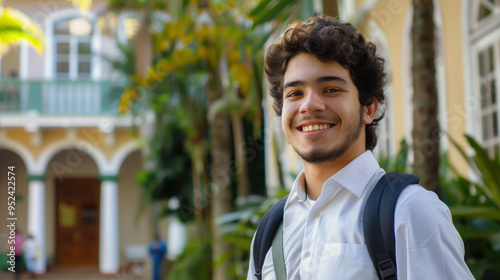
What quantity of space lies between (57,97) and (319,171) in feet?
71.6

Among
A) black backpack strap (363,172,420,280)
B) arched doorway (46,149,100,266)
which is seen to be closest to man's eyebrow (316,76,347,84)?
black backpack strap (363,172,420,280)

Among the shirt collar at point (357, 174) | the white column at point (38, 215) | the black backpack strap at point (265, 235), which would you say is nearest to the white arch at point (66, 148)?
the white column at point (38, 215)

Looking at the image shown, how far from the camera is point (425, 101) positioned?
12.9 feet

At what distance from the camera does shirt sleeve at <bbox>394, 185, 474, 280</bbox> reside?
1.38 m

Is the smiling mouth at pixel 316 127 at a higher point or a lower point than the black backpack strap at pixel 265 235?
higher

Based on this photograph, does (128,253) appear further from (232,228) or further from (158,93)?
(232,228)

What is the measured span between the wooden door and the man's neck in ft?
81.5

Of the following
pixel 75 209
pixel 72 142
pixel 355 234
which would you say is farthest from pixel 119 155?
pixel 355 234

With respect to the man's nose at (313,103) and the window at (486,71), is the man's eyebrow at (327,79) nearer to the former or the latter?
the man's nose at (313,103)

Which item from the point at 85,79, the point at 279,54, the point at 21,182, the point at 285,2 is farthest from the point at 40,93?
the point at 279,54

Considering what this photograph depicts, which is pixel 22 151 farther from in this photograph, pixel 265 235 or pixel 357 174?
pixel 357 174

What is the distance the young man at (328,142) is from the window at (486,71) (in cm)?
508

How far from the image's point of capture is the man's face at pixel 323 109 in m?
1.64

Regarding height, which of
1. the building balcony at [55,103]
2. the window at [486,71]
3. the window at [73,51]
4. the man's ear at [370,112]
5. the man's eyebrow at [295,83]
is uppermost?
the window at [73,51]
